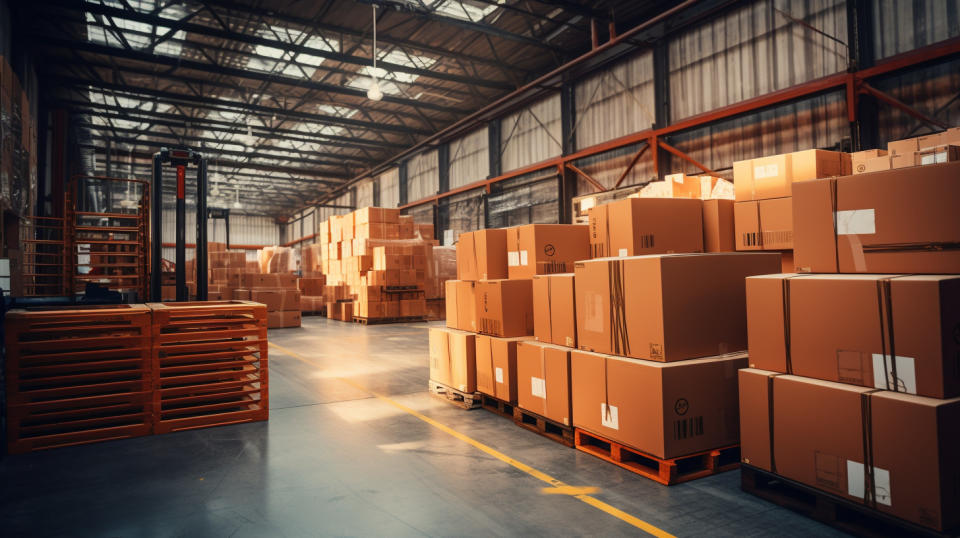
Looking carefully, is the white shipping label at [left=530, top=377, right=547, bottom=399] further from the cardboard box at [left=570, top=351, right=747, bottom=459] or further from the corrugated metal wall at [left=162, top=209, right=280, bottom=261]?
the corrugated metal wall at [left=162, top=209, right=280, bottom=261]

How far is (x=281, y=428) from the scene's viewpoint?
4.48 metres

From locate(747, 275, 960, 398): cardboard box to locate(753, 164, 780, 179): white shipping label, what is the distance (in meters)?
3.55

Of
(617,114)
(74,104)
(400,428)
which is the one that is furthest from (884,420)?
(74,104)

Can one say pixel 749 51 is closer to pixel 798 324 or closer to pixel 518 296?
pixel 518 296

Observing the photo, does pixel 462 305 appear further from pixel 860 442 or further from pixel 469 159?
pixel 469 159

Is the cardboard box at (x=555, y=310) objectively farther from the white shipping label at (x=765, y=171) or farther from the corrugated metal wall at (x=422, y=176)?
the corrugated metal wall at (x=422, y=176)

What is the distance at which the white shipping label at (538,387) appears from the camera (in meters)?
4.08

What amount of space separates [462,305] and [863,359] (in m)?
3.51

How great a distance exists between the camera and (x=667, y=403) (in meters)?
3.07

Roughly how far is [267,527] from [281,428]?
6.33ft

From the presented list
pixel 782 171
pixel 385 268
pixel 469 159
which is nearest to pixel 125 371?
pixel 782 171

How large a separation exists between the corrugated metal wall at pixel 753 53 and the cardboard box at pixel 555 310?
23.8 ft

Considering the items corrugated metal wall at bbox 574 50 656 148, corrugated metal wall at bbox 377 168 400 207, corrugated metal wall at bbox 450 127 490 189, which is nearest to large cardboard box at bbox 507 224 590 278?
corrugated metal wall at bbox 574 50 656 148

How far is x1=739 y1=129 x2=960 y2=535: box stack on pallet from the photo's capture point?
2.22m
